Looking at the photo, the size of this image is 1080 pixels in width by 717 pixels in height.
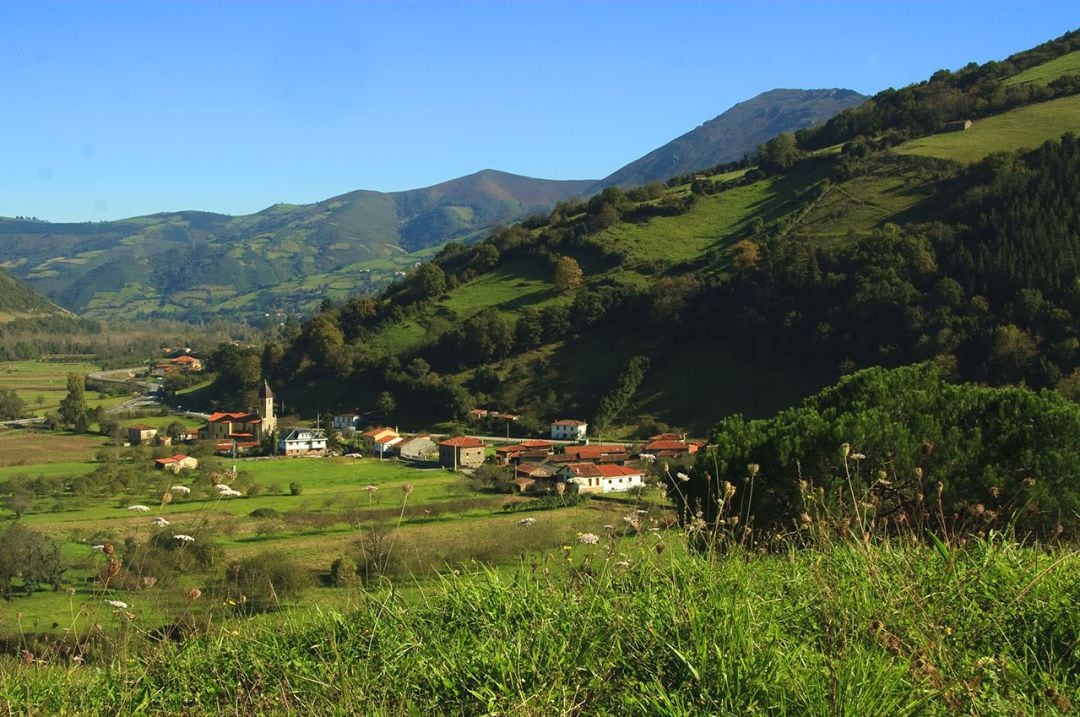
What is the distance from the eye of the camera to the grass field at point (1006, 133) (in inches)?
2586

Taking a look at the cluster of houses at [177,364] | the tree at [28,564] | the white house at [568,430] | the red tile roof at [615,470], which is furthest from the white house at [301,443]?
the cluster of houses at [177,364]

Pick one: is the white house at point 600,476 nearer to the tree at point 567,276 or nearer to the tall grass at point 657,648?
the tall grass at point 657,648

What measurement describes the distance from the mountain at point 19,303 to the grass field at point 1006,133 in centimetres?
14662

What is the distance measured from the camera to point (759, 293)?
58406 mm

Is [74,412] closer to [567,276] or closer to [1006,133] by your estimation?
[567,276]

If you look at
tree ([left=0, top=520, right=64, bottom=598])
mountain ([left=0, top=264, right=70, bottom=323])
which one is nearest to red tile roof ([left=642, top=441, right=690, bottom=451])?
tree ([left=0, top=520, right=64, bottom=598])

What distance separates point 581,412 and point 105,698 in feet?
173

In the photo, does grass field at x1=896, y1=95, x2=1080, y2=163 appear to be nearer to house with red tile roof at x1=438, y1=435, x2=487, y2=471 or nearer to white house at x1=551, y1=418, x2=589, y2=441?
white house at x1=551, y1=418, x2=589, y2=441

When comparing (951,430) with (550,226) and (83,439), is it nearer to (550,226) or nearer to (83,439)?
(83,439)

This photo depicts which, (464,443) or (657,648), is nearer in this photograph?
(657,648)

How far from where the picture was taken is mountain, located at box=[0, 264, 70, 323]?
158000mm

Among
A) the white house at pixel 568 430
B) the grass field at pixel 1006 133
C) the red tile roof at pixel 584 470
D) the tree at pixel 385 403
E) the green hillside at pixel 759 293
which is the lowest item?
the white house at pixel 568 430

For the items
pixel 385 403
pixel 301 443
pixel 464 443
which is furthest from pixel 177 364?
pixel 464 443

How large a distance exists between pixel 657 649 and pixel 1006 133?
254 ft
